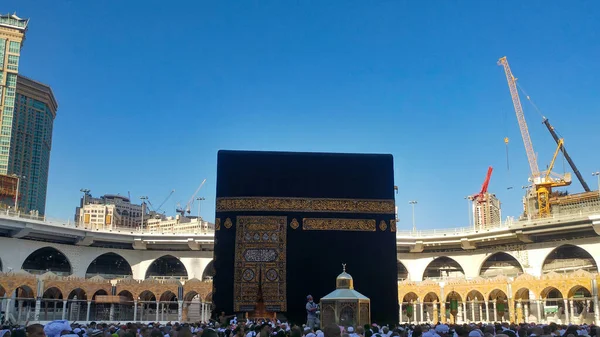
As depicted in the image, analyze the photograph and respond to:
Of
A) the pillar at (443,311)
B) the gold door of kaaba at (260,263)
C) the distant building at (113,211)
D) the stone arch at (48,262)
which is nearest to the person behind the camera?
the gold door of kaaba at (260,263)

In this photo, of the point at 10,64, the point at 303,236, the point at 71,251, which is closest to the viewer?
the point at 303,236

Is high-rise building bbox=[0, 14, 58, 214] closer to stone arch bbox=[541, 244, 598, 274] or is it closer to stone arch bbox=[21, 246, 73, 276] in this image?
stone arch bbox=[21, 246, 73, 276]

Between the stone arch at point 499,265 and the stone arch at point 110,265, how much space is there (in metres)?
25.2

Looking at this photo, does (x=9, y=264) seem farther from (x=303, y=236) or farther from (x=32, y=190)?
(x=32, y=190)

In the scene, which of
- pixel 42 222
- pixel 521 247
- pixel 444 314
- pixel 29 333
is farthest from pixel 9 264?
pixel 29 333

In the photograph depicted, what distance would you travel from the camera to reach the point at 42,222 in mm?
33719

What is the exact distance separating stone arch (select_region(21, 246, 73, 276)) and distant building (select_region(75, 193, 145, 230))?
45.9 metres

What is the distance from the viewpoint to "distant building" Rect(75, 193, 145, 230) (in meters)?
94.7

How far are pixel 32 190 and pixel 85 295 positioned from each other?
33.3 meters

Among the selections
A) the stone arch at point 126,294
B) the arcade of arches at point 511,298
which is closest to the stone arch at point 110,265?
the stone arch at point 126,294

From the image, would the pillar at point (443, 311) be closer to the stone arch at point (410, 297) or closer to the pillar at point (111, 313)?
the stone arch at point (410, 297)

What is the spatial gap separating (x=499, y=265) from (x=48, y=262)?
101ft

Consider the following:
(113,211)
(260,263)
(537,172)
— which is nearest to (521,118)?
(537,172)

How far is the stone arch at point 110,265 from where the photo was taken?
42031 mm
